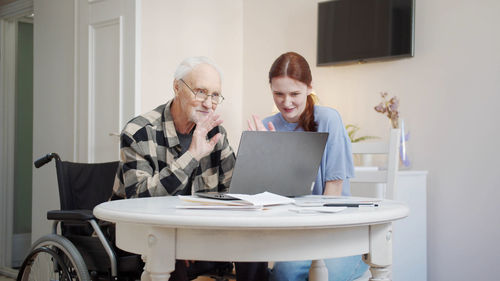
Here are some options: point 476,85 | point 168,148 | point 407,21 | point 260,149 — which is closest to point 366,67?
point 407,21

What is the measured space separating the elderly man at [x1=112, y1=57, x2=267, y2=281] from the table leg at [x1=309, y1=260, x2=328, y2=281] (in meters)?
0.18

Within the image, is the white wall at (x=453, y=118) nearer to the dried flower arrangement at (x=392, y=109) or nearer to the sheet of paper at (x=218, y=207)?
the dried flower arrangement at (x=392, y=109)

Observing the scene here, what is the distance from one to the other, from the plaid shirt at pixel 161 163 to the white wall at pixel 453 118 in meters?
1.61

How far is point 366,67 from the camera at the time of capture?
347cm

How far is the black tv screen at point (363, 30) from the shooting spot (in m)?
3.22

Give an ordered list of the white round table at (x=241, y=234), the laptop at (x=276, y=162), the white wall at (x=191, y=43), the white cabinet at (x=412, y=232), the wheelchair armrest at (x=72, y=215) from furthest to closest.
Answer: the white wall at (x=191, y=43) → the white cabinet at (x=412, y=232) → the wheelchair armrest at (x=72, y=215) → the laptop at (x=276, y=162) → the white round table at (x=241, y=234)

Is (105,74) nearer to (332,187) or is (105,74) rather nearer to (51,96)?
(51,96)

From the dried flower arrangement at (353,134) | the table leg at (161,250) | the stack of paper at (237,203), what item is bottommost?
the table leg at (161,250)

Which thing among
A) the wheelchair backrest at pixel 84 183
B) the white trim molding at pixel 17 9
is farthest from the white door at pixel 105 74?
the wheelchair backrest at pixel 84 183

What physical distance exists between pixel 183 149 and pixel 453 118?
5.94 feet

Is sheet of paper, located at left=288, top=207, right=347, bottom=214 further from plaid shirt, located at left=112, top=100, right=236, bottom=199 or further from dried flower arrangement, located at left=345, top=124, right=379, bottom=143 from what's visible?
dried flower arrangement, located at left=345, top=124, right=379, bottom=143

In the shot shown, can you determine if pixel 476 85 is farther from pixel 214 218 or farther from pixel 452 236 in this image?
pixel 214 218

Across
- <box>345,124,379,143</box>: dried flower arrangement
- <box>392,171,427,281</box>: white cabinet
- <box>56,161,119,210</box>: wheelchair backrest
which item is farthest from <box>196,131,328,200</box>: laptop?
<box>345,124,379,143</box>: dried flower arrangement

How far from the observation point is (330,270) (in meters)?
1.64
